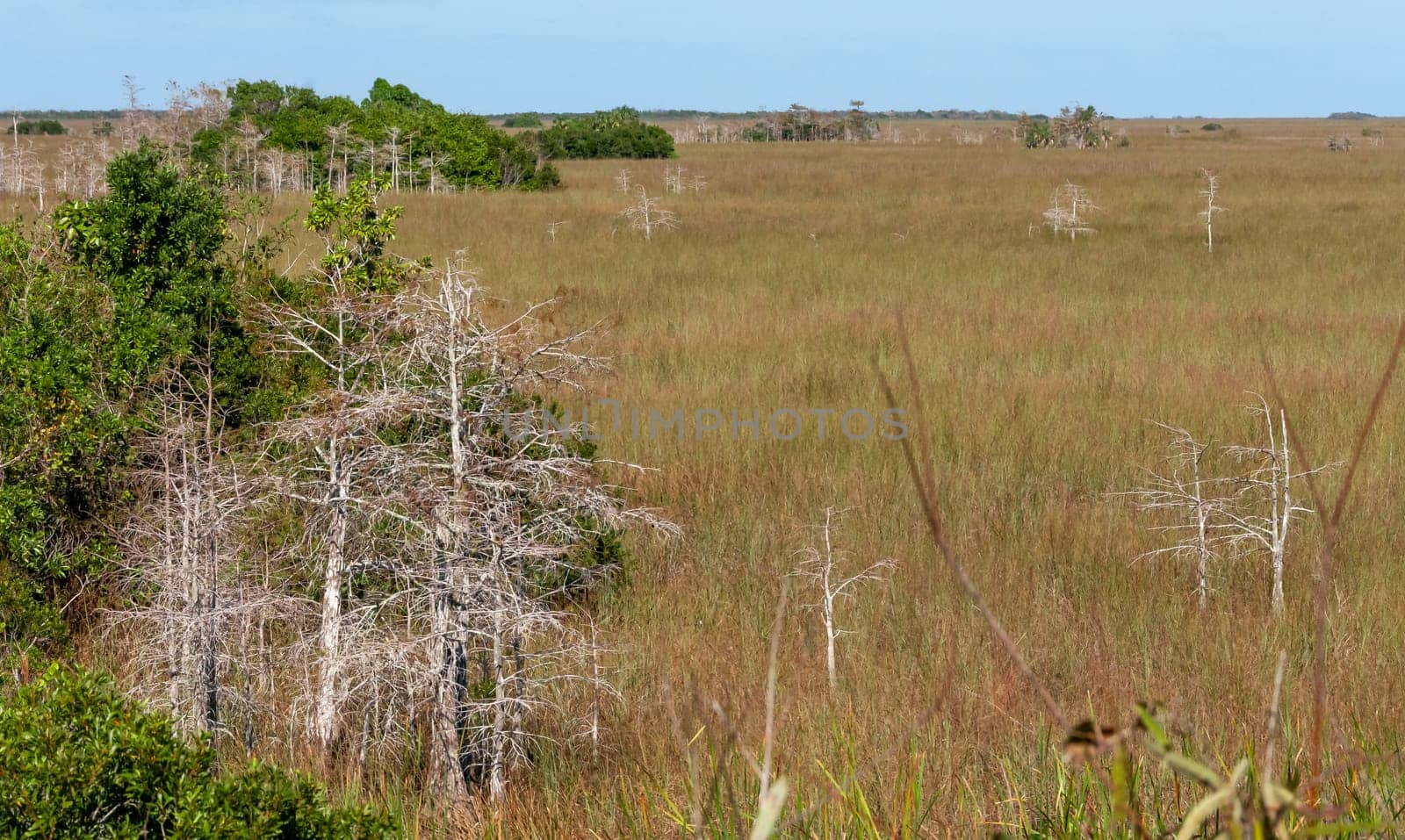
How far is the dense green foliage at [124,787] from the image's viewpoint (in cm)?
319

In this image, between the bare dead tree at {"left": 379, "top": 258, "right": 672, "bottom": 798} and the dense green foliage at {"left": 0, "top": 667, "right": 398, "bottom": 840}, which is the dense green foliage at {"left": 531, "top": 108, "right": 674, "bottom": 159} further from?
the dense green foliage at {"left": 0, "top": 667, "right": 398, "bottom": 840}

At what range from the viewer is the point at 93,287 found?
8.54 metres

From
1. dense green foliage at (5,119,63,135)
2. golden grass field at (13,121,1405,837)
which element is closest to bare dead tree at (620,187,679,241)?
golden grass field at (13,121,1405,837)

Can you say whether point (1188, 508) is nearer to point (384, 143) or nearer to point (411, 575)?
point (411, 575)

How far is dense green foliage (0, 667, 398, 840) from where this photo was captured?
10.5ft

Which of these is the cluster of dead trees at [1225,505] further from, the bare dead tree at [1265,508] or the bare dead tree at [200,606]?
the bare dead tree at [200,606]

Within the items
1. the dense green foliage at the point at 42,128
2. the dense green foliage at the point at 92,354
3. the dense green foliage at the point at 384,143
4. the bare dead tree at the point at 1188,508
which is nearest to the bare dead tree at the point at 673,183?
the dense green foliage at the point at 384,143

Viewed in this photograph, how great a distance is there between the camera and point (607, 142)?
236 feet

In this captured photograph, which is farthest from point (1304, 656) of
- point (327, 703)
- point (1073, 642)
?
point (327, 703)

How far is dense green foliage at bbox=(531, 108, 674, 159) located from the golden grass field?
43.2 metres

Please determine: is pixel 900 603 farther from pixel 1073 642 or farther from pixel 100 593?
pixel 100 593

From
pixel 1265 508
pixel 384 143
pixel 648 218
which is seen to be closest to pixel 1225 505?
pixel 1265 508

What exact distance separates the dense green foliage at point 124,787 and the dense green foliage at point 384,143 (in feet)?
131

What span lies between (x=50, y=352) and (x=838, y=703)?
4963mm
